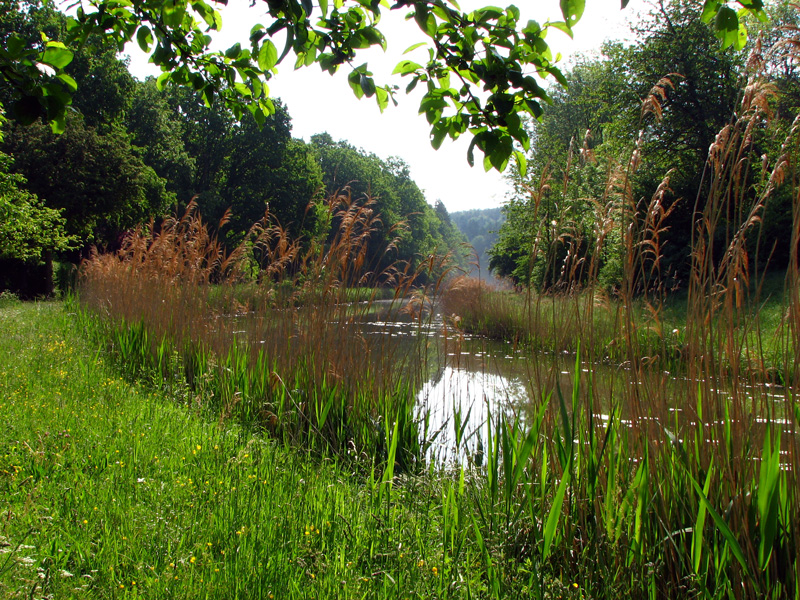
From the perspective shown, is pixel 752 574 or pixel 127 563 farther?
pixel 127 563

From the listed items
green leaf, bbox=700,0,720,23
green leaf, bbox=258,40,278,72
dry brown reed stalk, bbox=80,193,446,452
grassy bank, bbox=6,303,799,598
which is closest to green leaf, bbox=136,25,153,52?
green leaf, bbox=258,40,278,72

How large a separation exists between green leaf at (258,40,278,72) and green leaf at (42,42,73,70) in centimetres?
69

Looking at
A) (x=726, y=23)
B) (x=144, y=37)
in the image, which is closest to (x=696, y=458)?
(x=726, y=23)

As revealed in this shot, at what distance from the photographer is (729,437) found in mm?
1883

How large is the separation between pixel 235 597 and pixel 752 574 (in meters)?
1.61

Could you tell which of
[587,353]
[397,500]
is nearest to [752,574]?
[587,353]

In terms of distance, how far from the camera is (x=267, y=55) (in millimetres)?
2223

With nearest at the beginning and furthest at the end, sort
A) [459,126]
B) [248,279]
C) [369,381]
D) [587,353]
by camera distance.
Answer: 1. [459,126]
2. [587,353]
3. [369,381]
4. [248,279]

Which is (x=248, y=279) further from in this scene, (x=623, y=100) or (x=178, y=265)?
(x=623, y=100)

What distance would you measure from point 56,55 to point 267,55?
75 cm

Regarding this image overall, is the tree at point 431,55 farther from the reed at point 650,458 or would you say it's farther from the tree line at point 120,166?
the tree line at point 120,166

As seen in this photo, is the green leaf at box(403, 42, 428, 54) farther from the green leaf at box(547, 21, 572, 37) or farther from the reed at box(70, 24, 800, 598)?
the reed at box(70, 24, 800, 598)

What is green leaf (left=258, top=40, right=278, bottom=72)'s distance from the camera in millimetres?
2205

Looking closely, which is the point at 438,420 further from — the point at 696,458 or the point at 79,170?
the point at 79,170
